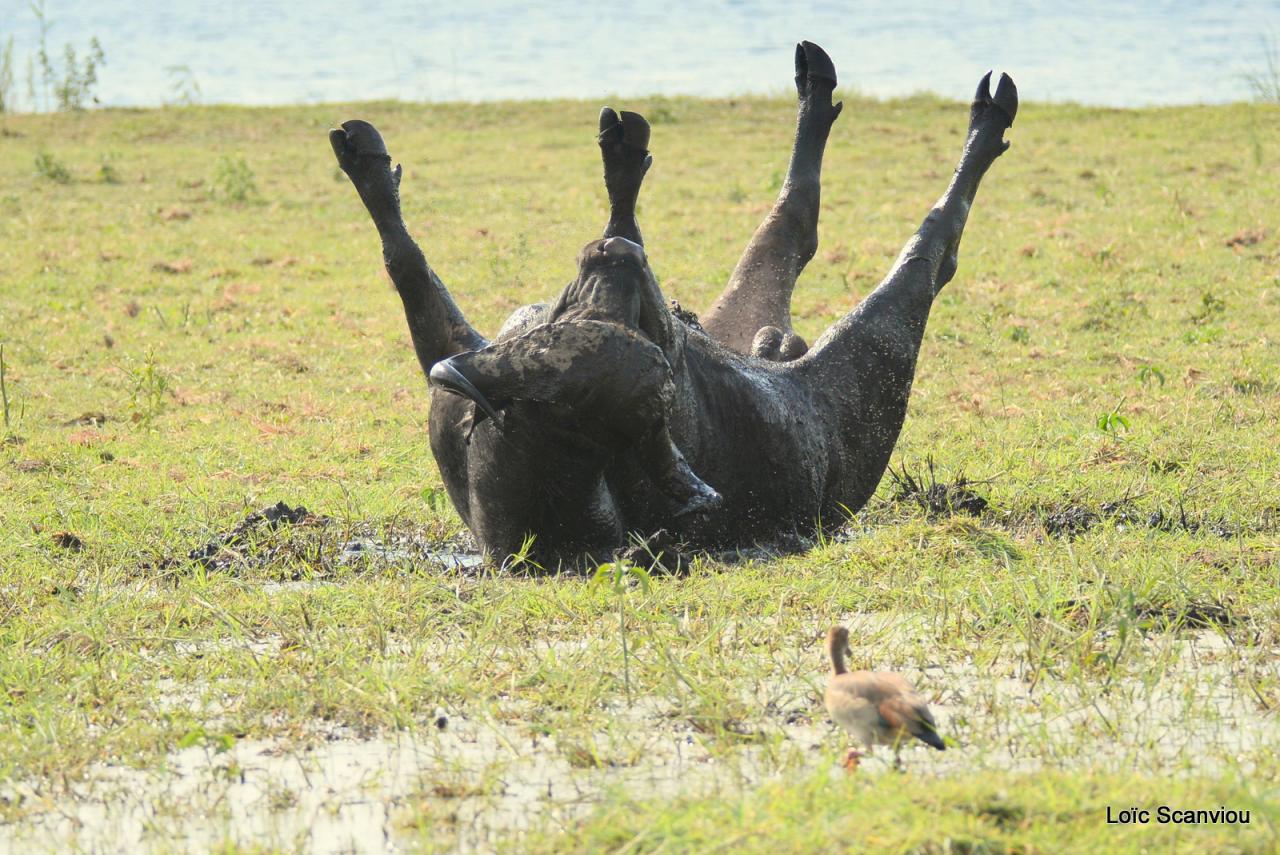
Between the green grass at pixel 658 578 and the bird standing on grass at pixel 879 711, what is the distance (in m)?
0.11

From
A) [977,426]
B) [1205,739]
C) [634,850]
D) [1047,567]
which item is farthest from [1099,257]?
[634,850]

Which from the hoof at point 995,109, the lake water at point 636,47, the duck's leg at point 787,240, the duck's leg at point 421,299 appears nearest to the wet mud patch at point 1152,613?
the duck's leg at point 421,299

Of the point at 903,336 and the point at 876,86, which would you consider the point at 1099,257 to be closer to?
the point at 903,336

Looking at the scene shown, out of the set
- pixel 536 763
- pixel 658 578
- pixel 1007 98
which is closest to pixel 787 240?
pixel 1007 98

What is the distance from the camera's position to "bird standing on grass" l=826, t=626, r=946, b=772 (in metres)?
3.30

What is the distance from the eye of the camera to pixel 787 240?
6.79 meters

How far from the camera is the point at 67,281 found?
36.9 feet

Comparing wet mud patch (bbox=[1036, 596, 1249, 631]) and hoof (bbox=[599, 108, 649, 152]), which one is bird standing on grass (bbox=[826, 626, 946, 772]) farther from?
hoof (bbox=[599, 108, 649, 152])

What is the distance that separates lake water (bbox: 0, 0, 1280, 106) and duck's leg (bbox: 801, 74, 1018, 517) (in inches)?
557

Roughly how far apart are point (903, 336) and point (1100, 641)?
6.84ft

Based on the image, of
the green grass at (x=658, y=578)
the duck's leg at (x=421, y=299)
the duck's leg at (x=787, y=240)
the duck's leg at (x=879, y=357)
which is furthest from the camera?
the duck's leg at (x=787, y=240)

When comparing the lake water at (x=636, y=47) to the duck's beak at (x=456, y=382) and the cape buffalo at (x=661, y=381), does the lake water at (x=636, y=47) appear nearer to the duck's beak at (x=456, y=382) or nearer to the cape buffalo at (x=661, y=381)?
the cape buffalo at (x=661, y=381)

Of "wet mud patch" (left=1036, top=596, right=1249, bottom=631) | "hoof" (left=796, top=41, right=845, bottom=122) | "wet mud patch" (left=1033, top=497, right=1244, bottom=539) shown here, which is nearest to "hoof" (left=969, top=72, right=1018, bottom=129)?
"hoof" (left=796, top=41, right=845, bottom=122)

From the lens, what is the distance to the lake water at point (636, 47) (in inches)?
937
